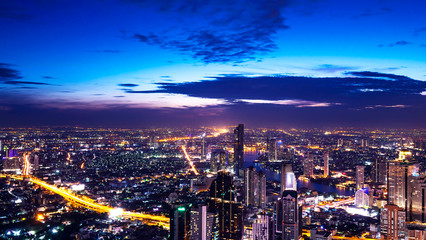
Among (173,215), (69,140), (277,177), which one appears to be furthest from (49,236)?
(69,140)

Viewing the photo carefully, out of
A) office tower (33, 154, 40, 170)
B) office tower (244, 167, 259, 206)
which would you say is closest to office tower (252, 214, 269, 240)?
office tower (244, 167, 259, 206)

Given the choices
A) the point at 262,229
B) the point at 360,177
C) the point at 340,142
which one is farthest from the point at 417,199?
the point at 340,142

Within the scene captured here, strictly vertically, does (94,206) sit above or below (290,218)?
below

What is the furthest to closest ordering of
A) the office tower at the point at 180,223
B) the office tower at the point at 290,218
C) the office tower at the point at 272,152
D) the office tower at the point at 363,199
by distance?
the office tower at the point at 272,152 → the office tower at the point at 363,199 → the office tower at the point at 290,218 → the office tower at the point at 180,223

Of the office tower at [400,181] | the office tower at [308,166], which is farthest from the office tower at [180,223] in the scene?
the office tower at [308,166]

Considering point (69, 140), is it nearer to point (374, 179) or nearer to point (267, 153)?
point (267, 153)

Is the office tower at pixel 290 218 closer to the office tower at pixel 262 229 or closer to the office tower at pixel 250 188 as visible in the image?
the office tower at pixel 262 229

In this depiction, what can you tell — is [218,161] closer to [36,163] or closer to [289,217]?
[36,163]
